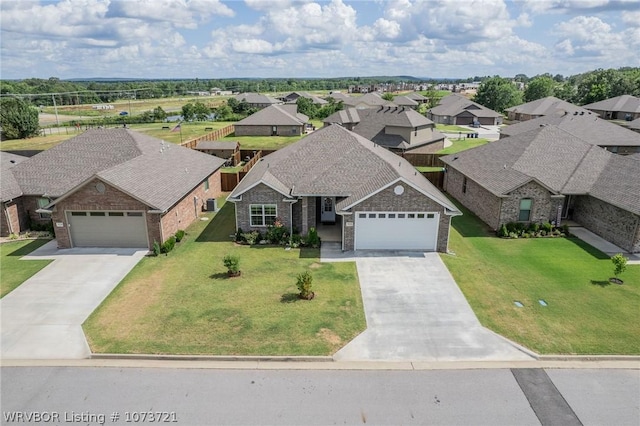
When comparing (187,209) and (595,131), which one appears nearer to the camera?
(187,209)

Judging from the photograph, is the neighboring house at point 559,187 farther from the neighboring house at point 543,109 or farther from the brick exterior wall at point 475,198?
the neighboring house at point 543,109

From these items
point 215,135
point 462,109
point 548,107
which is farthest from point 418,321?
point 462,109

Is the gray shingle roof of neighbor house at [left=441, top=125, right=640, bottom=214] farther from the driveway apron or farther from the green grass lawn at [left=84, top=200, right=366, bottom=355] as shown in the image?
the green grass lawn at [left=84, top=200, right=366, bottom=355]

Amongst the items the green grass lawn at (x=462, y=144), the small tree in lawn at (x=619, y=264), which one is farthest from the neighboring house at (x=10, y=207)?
the green grass lawn at (x=462, y=144)

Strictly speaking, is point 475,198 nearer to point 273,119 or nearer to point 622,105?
point 273,119

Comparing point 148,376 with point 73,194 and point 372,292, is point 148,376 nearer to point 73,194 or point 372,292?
point 372,292
